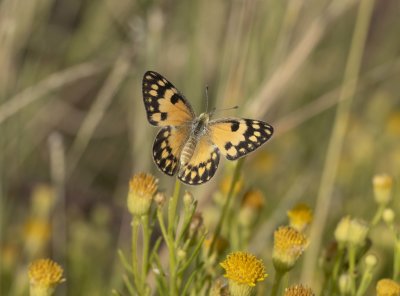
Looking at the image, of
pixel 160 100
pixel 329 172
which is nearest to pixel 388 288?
pixel 160 100

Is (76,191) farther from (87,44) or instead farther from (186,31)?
(186,31)

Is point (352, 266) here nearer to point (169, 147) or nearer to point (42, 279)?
point (169, 147)

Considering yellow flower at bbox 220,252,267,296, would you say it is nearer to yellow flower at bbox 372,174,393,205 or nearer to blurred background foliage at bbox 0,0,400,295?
yellow flower at bbox 372,174,393,205

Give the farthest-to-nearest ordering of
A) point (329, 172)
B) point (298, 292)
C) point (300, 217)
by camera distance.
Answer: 1. point (329, 172)
2. point (300, 217)
3. point (298, 292)

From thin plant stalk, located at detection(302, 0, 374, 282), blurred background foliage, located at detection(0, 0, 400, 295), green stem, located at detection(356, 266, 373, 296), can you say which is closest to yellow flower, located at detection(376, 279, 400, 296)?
green stem, located at detection(356, 266, 373, 296)

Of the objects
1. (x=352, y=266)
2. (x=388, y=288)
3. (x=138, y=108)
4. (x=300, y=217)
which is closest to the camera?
(x=388, y=288)

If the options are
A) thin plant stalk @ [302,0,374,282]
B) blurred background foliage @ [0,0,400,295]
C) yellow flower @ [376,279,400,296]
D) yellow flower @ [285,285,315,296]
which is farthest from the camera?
blurred background foliage @ [0,0,400,295]

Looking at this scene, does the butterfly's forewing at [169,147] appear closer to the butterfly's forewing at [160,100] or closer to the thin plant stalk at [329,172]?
the butterfly's forewing at [160,100]
